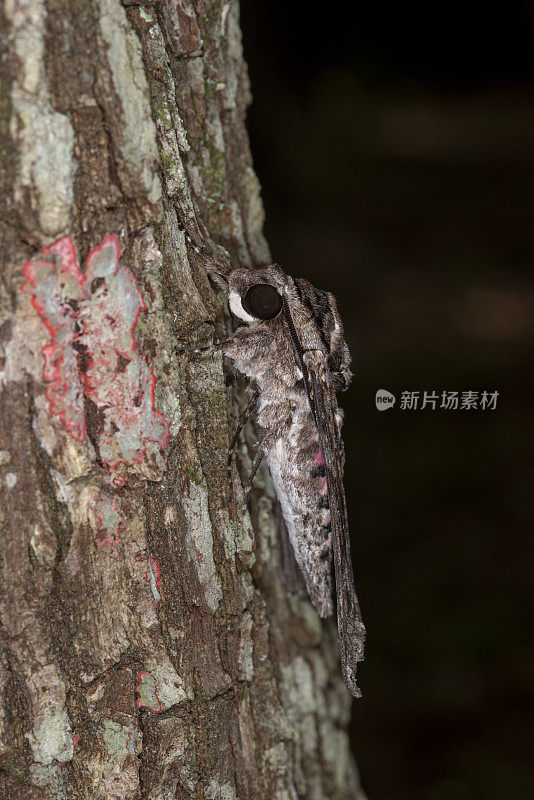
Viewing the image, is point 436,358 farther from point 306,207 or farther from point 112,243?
point 112,243

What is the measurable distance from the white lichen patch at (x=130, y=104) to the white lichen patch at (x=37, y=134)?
0.12 metres

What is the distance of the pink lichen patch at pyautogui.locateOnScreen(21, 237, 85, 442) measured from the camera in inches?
44.4

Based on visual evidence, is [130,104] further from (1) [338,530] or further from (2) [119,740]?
(2) [119,740]

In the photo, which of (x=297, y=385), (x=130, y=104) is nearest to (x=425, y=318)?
(x=297, y=385)

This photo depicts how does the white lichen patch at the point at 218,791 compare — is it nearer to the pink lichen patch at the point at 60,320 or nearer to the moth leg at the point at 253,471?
the moth leg at the point at 253,471

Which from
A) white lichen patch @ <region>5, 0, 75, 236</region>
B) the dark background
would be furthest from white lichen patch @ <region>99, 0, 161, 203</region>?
the dark background

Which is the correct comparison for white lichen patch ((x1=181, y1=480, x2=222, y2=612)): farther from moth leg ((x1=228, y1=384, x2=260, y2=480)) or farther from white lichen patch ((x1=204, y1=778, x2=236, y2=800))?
white lichen patch ((x1=204, y1=778, x2=236, y2=800))

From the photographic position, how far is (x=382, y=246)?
115 inches

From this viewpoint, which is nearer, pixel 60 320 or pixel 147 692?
pixel 60 320

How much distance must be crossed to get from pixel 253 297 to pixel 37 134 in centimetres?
61

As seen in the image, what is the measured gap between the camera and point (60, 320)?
116cm

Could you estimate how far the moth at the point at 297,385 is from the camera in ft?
5.15

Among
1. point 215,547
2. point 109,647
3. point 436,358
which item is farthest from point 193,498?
point 436,358

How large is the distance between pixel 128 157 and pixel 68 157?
127 mm
